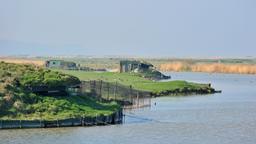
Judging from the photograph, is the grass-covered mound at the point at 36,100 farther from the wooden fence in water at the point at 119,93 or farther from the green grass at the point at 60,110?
the wooden fence in water at the point at 119,93

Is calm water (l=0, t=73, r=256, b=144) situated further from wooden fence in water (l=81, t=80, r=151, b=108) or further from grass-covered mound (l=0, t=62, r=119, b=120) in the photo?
grass-covered mound (l=0, t=62, r=119, b=120)

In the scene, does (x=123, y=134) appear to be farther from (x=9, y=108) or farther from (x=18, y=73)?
(x=18, y=73)

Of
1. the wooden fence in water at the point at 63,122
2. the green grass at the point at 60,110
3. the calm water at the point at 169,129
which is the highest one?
the green grass at the point at 60,110

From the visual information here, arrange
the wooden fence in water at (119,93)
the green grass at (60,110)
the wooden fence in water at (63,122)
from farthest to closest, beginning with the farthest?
the wooden fence in water at (119,93) → the green grass at (60,110) → the wooden fence in water at (63,122)

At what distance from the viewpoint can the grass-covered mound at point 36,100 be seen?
202 ft

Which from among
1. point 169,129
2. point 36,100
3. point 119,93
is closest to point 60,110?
point 36,100

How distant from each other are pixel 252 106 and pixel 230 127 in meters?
24.0

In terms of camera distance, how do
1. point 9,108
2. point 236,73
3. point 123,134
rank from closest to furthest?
point 123,134, point 9,108, point 236,73

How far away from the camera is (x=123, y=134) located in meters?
57.4

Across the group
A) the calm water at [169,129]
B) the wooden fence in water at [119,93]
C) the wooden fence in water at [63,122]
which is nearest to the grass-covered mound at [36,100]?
the wooden fence in water at [63,122]

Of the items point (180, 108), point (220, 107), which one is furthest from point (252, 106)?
point (180, 108)

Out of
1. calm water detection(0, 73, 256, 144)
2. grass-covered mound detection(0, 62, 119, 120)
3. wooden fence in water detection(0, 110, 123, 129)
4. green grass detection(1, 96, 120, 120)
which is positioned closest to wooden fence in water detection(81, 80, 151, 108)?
calm water detection(0, 73, 256, 144)

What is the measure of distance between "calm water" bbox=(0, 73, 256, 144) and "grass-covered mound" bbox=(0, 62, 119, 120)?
2962 mm

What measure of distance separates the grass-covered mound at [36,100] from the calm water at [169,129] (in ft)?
9.72
